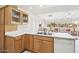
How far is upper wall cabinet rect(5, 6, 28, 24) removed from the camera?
4.45 feet

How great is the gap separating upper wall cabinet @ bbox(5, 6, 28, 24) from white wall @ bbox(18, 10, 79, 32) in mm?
84

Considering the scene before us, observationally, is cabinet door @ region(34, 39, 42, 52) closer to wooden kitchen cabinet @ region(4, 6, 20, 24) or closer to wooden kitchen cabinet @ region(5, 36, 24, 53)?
wooden kitchen cabinet @ region(5, 36, 24, 53)

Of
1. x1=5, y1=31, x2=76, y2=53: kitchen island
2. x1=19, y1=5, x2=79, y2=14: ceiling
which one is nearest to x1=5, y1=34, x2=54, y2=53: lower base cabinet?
x1=5, y1=31, x2=76, y2=53: kitchen island

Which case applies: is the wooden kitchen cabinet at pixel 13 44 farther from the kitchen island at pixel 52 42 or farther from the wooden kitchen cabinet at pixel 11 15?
the wooden kitchen cabinet at pixel 11 15

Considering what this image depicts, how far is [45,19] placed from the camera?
1405 millimetres

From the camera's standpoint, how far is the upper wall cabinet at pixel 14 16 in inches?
53.4

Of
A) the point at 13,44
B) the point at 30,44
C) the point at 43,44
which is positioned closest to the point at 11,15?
the point at 13,44

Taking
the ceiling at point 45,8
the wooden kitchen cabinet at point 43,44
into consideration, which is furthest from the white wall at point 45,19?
the wooden kitchen cabinet at point 43,44

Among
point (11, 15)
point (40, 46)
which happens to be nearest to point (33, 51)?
point (40, 46)

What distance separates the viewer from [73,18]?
135 cm
